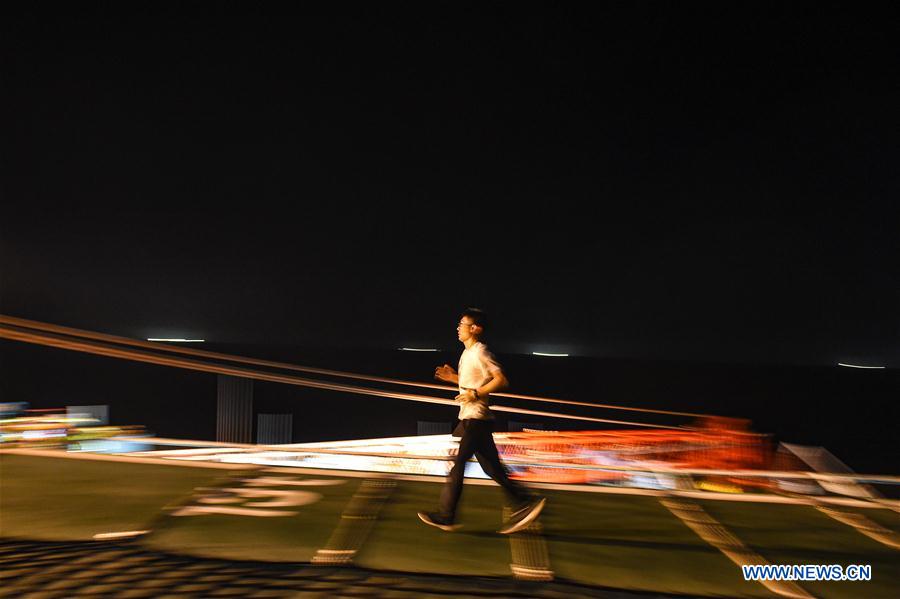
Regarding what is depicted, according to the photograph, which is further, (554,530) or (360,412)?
(360,412)

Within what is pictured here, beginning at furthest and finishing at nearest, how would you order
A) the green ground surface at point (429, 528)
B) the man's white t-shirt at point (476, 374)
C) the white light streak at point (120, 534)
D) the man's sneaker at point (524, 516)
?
the man's sneaker at point (524, 516)
the man's white t-shirt at point (476, 374)
the white light streak at point (120, 534)
the green ground surface at point (429, 528)

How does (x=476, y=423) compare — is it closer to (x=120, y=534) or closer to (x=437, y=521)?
(x=437, y=521)

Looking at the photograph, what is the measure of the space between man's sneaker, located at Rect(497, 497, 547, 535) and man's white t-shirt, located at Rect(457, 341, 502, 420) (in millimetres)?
645

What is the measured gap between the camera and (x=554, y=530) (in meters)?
5.00

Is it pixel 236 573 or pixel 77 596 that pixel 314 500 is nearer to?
pixel 236 573

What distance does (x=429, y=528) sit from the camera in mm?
4863

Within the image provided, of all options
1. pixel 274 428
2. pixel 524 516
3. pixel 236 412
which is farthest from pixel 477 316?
pixel 274 428

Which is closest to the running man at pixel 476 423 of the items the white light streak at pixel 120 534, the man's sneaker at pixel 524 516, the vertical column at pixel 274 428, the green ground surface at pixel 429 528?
the man's sneaker at pixel 524 516

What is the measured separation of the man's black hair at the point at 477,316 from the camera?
15.5 feet

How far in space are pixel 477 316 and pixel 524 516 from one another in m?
1.31

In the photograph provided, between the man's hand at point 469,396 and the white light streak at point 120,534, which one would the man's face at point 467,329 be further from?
the white light streak at point 120,534

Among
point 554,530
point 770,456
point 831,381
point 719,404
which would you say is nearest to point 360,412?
point 719,404

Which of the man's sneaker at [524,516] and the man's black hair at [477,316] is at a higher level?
the man's black hair at [477,316]

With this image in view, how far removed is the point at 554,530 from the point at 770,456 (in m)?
6.14
